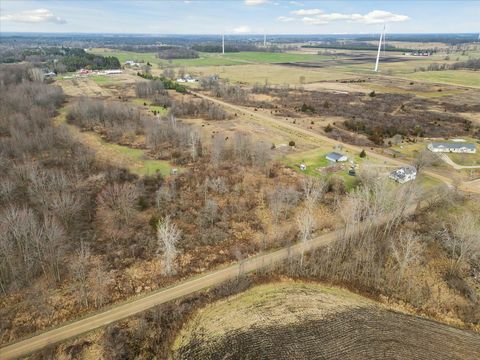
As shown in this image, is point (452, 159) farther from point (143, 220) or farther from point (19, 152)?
point (19, 152)

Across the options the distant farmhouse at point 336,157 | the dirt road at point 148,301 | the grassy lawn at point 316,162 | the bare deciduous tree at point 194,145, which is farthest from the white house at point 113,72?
the dirt road at point 148,301

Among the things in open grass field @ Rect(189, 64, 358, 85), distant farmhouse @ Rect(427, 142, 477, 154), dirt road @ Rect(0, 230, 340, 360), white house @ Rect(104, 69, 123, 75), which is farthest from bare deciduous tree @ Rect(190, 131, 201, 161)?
white house @ Rect(104, 69, 123, 75)

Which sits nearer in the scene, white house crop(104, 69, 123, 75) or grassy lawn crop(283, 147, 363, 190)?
grassy lawn crop(283, 147, 363, 190)

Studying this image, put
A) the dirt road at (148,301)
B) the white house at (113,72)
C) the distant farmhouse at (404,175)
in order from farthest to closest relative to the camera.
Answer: the white house at (113,72)
the distant farmhouse at (404,175)
the dirt road at (148,301)

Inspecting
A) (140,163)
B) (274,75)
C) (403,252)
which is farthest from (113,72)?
(403,252)

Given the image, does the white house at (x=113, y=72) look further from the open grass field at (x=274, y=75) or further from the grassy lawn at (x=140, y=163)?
the grassy lawn at (x=140, y=163)

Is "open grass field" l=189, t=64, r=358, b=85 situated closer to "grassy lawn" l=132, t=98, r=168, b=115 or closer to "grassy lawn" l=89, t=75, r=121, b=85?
"grassy lawn" l=89, t=75, r=121, b=85

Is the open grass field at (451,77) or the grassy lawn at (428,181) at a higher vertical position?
the open grass field at (451,77)
